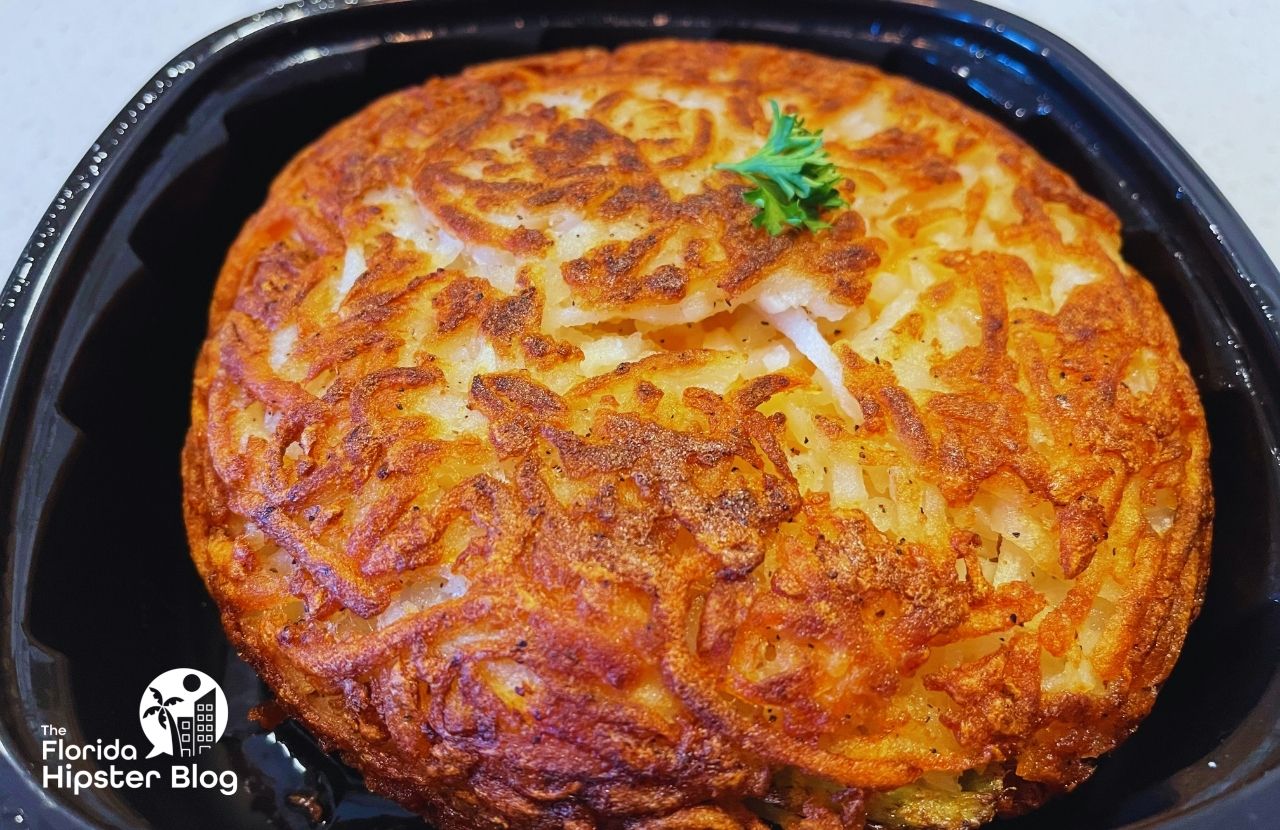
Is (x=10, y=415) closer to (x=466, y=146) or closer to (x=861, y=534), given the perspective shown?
(x=466, y=146)

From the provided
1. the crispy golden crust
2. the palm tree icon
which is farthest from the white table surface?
the palm tree icon

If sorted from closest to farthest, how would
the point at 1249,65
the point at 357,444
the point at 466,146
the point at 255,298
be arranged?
the point at 357,444, the point at 255,298, the point at 466,146, the point at 1249,65

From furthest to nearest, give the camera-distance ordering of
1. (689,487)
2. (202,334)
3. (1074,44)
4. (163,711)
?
(1074,44) → (202,334) → (163,711) → (689,487)

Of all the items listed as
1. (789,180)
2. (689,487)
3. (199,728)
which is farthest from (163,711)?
(789,180)

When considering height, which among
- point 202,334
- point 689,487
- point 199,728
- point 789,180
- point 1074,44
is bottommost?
point 199,728

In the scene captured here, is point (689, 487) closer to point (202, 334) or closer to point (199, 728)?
point (199, 728)

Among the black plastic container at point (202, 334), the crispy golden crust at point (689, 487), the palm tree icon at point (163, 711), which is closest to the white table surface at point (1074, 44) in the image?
the black plastic container at point (202, 334)

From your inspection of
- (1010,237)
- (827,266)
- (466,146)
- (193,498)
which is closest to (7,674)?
(193,498)
